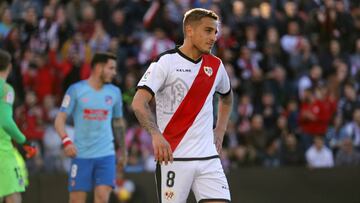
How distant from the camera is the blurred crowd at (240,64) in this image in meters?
18.0

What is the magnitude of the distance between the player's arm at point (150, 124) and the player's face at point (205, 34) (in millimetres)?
683

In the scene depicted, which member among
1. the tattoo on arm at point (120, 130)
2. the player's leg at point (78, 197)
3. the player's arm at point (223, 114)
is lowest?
the player's leg at point (78, 197)

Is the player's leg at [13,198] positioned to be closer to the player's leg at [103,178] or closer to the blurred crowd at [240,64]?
the player's leg at [103,178]

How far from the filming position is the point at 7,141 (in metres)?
11.0

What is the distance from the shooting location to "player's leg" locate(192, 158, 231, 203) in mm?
8312

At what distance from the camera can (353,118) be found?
18562mm

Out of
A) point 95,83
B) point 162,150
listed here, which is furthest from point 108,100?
point 162,150

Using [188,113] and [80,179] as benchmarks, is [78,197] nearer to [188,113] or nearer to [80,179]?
[80,179]

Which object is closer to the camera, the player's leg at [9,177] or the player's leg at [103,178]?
the player's leg at [9,177]

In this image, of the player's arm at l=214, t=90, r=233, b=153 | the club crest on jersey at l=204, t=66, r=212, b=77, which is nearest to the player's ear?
the club crest on jersey at l=204, t=66, r=212, b=77

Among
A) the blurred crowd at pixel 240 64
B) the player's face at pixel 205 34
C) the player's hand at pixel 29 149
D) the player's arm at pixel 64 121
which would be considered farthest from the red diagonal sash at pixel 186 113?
the blurred crowd at pixel 240 64

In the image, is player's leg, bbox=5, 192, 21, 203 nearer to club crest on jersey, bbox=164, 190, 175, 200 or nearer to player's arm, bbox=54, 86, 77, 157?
player's arm, bbox=54, 86, 77, 157

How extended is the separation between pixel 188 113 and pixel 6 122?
316 centimetres

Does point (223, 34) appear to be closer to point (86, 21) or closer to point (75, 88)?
point (86, 21)
